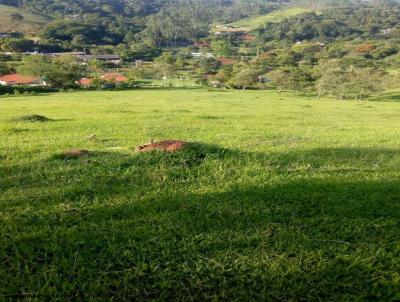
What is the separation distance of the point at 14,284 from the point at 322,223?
2.91 metres

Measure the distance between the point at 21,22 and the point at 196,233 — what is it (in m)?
187

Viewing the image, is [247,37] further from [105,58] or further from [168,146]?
[168,146]

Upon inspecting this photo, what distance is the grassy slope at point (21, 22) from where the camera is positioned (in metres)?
→ 157

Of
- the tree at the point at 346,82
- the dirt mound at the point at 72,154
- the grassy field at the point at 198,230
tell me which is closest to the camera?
the grassy field at the point at 198,230

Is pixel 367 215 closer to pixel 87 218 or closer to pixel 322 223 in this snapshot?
pixel 322 223

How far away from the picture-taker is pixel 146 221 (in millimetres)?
4133

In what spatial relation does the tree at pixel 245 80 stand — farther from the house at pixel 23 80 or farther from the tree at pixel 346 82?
the house at pixel 23 80

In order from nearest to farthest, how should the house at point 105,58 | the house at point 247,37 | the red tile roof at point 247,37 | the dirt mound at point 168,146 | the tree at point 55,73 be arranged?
the dirt mound at point 168,146 < the tree at point 55,73 < the house at point 105,58 < the house at point 247,37 < the red tile roof at point 247,37

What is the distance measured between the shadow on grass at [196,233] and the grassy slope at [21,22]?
6390 inches

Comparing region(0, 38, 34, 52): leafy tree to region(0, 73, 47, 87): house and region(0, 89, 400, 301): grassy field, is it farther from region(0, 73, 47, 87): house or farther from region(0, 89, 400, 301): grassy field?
region(0, 89, 400, 301): grassy field

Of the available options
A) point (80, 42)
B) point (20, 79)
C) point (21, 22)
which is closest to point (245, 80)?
point (20, 79)

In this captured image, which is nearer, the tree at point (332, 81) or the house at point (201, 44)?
the tree at point (332, 81)

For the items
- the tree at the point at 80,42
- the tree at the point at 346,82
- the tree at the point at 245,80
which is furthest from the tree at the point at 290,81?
the tree at the point at 80,42

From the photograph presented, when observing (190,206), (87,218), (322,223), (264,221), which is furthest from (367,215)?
→ (87,218)
